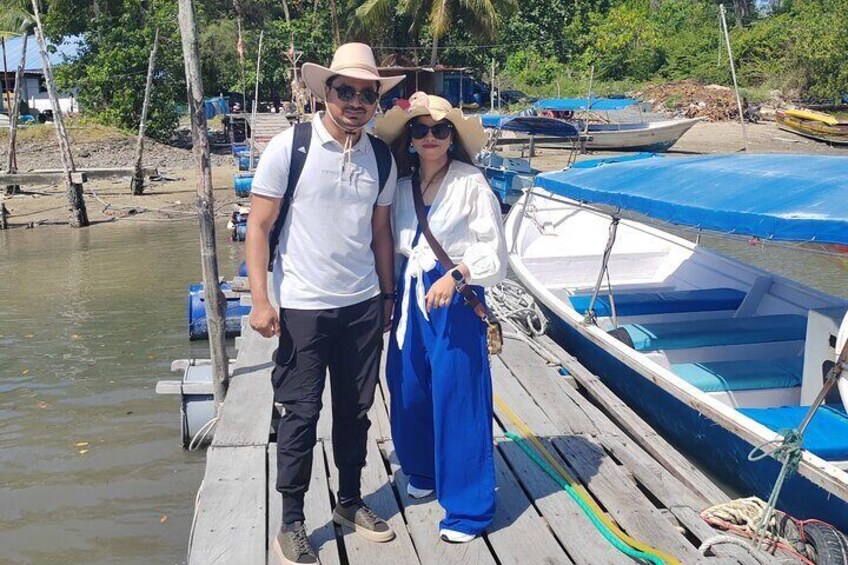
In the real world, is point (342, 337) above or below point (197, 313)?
above

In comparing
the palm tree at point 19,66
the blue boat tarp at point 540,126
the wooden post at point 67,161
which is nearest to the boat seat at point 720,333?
the blue boat tarp at point 540,126

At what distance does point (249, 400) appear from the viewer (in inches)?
214

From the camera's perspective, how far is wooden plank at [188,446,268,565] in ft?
11.7

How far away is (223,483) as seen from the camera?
4.20 m

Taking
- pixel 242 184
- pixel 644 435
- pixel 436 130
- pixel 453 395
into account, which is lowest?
pixel 644 435

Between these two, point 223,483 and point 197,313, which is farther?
point 197,313

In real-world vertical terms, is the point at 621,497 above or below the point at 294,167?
below

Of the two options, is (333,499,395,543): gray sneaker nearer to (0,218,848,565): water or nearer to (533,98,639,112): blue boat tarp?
(0,218,848,565): water

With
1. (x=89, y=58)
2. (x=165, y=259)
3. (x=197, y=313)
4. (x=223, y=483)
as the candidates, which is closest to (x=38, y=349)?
(x=197, y=313)

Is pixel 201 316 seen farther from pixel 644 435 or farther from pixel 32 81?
pixel 32 81

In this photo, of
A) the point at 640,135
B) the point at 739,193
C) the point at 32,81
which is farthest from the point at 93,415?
the point at 32,81

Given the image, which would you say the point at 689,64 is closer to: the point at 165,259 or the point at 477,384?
the point at 165,259

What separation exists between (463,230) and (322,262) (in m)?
0.61

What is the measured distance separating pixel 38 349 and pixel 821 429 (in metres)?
7.56
